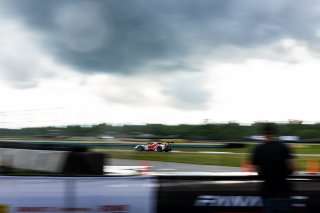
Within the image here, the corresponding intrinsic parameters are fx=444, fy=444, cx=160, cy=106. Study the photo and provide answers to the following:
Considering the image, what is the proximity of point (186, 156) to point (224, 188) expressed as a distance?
470 centimetres

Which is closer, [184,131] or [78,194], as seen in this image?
[78,194]

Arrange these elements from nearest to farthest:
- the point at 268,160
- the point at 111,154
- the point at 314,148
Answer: the point at 268,160 → the point at 111,154 → the point at 314,148

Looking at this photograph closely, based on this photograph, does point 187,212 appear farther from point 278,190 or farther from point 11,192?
point 11,192

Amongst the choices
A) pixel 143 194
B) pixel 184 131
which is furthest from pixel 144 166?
pixel 143 194

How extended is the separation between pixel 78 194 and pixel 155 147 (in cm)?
411

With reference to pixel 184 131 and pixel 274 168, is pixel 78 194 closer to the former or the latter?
pixel 274 168

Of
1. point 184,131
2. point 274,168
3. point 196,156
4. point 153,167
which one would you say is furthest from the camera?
point 153,167

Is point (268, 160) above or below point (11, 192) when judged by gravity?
above

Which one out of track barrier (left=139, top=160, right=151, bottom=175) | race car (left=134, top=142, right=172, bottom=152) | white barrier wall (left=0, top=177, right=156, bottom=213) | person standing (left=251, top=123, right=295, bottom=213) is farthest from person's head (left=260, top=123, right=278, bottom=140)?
track barrier (left=139, top=160, right=151, bottom=175)

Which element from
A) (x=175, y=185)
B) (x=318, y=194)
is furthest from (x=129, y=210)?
(x=318, y=194)

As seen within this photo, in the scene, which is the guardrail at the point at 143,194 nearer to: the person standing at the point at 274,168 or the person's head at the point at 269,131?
the person standing at the point at 274,168

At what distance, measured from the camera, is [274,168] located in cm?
513

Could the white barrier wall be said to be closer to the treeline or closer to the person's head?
the person's head

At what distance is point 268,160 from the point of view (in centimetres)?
513
